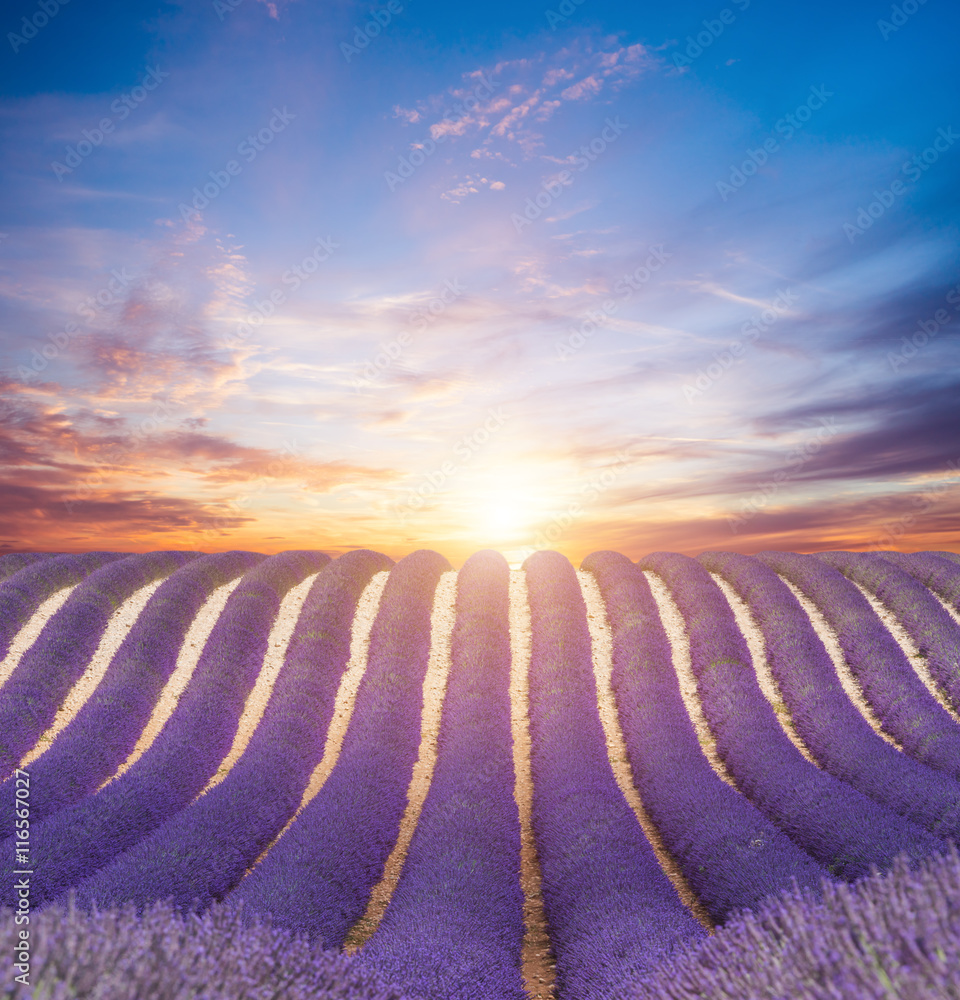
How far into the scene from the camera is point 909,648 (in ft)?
36.9

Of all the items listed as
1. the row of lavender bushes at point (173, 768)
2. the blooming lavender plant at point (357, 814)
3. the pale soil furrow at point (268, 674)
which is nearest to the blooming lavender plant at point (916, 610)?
the blooming lavender plant at point (357, 814)

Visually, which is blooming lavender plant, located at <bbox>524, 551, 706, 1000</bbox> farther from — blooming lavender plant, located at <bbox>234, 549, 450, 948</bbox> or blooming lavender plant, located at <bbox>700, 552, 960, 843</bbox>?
blooming lavender plant, located at <bbox>700, 552, 960, 843</bbox>

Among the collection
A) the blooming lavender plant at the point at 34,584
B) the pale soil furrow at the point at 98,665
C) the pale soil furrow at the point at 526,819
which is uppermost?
the blooming lavender plant at the point at 34,584

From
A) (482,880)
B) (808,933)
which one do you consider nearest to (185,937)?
(808,933)

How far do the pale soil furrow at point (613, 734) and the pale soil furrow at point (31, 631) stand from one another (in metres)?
9.66

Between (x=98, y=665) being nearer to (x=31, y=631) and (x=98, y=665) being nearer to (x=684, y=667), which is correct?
(x=31, y=631)

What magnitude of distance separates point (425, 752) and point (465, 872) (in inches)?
136

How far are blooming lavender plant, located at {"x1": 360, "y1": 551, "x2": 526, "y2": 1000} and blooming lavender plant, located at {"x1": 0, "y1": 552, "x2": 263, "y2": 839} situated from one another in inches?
173

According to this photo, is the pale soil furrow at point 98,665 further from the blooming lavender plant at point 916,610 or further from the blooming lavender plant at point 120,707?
the blooming lavender plant at point 916,610

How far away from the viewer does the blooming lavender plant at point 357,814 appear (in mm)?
4898

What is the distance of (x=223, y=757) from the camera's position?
27.8ft

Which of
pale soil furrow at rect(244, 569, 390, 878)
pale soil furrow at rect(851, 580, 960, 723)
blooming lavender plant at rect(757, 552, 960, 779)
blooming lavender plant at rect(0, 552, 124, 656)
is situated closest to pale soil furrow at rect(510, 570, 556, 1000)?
pale soil furrow at rect(244, 569, 390, 878)

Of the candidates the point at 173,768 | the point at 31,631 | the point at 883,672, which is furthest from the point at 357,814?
the point at 31,631

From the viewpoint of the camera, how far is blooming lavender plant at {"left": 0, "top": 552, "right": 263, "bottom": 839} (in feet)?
24.7
